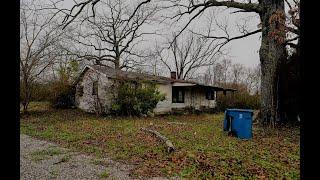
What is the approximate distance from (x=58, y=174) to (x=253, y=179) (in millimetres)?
4466

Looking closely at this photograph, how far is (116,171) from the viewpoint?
724cm

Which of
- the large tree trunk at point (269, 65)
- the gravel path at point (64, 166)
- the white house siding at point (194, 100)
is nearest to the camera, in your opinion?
the gravel path at point (64, 166)

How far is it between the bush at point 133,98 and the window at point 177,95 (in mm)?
6504

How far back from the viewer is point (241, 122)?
1244 centimetres

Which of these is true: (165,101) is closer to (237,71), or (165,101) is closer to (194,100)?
(194,100)

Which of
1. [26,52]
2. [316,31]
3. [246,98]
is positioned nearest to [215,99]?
Result: [246,98]

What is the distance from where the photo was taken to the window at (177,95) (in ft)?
98.5

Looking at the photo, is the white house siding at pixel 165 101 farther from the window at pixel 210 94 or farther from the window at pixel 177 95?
the window at pixel 210 94

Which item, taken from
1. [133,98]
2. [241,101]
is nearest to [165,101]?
[133,98]

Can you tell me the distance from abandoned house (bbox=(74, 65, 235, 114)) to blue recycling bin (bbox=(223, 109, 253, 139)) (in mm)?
11616

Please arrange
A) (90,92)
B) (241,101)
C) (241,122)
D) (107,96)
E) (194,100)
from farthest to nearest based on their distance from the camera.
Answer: (241,101) → (194,100) → (90,92) → (107,96) → (241,122)

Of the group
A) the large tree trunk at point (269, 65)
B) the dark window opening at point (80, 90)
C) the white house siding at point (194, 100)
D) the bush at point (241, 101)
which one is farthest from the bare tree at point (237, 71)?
the large tree trunk at point (269, 65)

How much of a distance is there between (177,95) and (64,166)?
75.7 ft

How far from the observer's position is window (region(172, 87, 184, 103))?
30016mm
